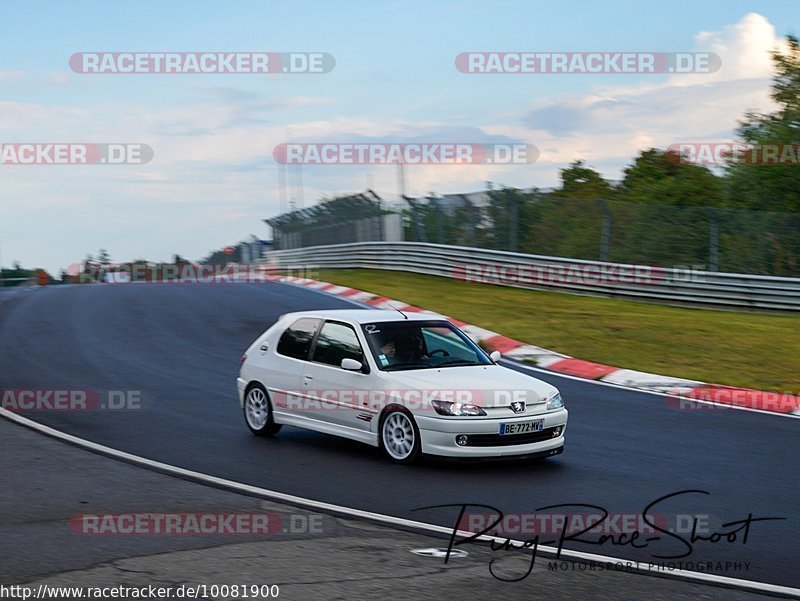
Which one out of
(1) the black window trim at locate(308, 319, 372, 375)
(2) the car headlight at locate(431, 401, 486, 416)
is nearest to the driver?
(1) the black window trim at locate(308, 319, 372, 375)

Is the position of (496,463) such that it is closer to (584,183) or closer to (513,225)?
(513,225)

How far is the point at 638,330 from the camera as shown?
20.5 metres

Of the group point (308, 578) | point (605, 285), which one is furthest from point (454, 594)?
point (605, 285)

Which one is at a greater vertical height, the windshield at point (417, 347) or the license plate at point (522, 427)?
the windshield at point (417, 347)

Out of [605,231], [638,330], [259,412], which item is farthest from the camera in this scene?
[605,231]

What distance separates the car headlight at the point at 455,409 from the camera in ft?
32.2

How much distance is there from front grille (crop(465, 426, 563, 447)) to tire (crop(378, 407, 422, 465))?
513 millimetres

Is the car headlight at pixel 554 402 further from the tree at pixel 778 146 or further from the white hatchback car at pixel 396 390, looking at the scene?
the tree at pixel 778 146

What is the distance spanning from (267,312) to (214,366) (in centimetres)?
785

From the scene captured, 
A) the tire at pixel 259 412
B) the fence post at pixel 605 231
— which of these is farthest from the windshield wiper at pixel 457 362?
the fence post at pixel 605 231

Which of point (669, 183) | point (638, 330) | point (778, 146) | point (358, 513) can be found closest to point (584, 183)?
point (669, 183)

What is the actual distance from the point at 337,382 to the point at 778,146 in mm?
28945

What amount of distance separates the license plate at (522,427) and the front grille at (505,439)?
0.03 metres

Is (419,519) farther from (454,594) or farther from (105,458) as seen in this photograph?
(105,458)
